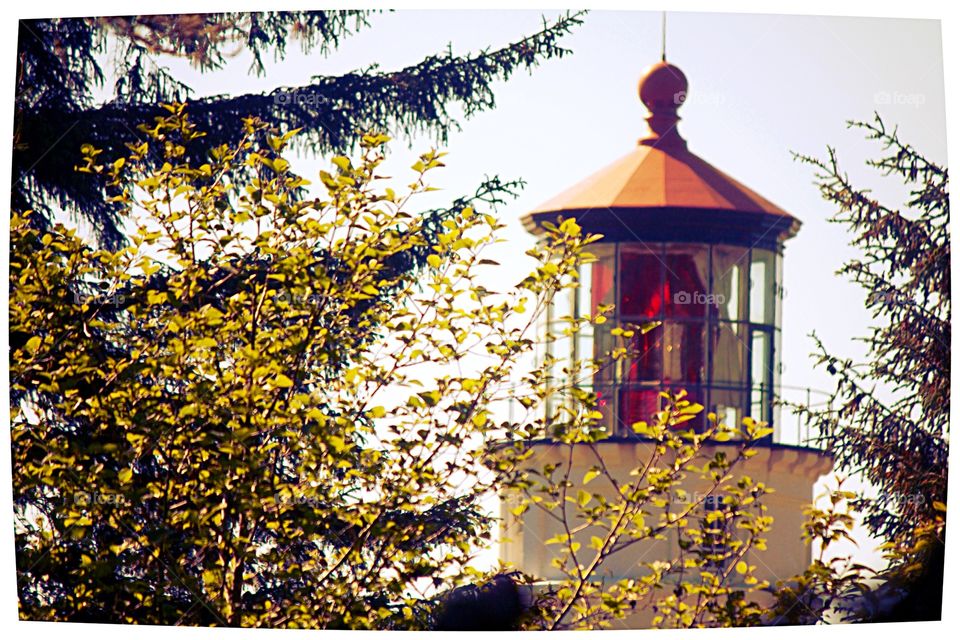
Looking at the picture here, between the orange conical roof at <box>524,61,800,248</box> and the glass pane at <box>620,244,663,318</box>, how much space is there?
0.63 feet

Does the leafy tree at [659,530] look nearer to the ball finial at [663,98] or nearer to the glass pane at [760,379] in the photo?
the glass pane at [760,379]

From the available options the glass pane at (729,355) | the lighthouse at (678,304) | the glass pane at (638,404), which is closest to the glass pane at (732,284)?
the lighthouse at (678,304)

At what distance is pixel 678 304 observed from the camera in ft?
30.2

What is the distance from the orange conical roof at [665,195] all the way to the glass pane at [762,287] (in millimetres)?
181

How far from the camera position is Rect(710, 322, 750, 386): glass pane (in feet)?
29.9

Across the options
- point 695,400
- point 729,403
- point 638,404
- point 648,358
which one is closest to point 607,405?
point 638,404

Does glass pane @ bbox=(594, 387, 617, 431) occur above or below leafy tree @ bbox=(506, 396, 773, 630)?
above

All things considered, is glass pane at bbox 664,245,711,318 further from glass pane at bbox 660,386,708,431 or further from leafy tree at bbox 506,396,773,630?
leafy tree at bbox 506,396,773,630

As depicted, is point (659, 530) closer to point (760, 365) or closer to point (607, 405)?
point (607, 405)

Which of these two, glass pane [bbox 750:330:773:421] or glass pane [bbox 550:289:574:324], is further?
glass pane [bbox 550:289:574:324]

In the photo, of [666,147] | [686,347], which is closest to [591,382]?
[686,347]

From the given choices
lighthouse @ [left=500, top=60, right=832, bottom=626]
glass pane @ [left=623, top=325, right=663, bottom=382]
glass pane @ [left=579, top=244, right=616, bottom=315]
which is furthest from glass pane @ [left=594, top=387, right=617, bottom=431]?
glass pane @ [left=579, top=244, right=616, bottom=315]

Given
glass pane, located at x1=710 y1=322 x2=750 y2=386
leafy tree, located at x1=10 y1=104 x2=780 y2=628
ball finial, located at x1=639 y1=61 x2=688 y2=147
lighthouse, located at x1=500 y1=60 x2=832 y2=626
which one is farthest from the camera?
glass pane, located at x1=710 y1=322 x2=750 y2=386

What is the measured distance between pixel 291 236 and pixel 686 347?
334 cm
